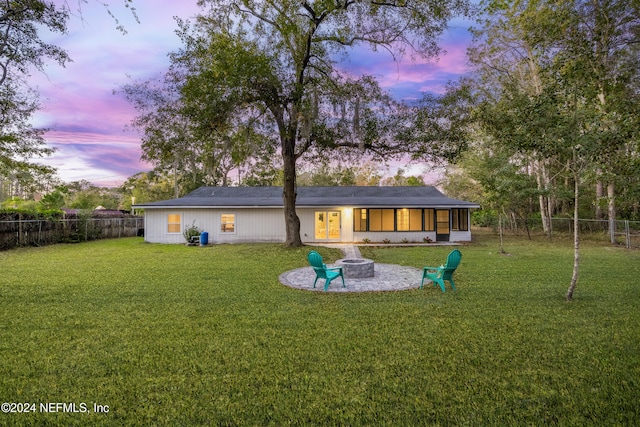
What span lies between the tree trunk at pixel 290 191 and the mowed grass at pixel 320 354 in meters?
6.71

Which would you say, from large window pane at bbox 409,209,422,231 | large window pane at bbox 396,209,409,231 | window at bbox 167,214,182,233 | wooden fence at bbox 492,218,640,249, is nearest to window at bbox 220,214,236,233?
window at bbox 167,214,182,233

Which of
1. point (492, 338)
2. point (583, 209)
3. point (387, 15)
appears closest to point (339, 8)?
point (387, 15)

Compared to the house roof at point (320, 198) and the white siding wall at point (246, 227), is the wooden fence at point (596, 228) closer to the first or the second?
the house roof at point (320, 198)

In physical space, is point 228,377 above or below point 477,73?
below

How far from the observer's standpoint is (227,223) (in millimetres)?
17875

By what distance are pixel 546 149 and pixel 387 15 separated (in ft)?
30.0

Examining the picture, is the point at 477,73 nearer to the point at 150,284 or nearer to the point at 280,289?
the point at 280,289

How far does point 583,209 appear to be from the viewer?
881 inches

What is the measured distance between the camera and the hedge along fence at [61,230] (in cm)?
1412

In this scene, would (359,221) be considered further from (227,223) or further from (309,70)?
(309,70)

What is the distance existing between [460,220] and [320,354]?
16.7 metres

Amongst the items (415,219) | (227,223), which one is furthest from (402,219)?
(227,223)

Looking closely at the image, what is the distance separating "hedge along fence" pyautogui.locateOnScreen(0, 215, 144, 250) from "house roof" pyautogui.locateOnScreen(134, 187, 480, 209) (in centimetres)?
378

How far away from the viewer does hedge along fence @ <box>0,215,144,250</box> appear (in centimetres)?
1412
